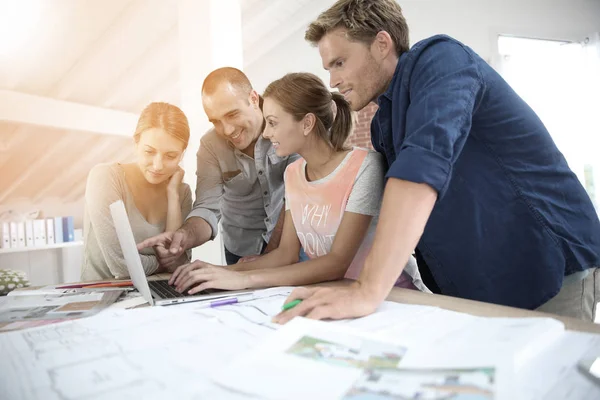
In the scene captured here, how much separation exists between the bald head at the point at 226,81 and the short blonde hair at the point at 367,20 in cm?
79

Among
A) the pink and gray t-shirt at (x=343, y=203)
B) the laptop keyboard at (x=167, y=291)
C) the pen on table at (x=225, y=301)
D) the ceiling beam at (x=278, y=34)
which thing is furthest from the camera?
the ceiling beam at (x=278, y=34)

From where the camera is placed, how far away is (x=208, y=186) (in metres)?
1.76

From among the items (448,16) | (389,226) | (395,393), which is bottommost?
(395,393)

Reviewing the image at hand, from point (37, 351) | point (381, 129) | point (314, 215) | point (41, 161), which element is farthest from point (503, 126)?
point (41, 161)

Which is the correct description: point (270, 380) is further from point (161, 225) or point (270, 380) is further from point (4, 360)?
point (161, 225)

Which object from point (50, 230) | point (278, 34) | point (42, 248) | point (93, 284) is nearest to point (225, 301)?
Result: point (93, 284)

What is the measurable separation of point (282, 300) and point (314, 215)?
430 mm

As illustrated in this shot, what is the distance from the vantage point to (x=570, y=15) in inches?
166

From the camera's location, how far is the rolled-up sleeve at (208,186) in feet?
5.72

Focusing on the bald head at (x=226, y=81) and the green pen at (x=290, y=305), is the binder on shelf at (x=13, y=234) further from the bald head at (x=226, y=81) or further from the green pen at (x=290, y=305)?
the green pen at (x=290, y=305)

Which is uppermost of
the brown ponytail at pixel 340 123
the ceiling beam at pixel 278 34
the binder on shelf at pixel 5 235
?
the ceiling beam at pixel 278 34

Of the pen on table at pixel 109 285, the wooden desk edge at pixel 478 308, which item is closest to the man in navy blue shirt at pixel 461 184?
→ the wooden desk edge at pixel 478 308

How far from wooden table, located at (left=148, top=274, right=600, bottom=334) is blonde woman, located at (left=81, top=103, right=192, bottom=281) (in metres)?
1.03

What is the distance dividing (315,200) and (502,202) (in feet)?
1.63
